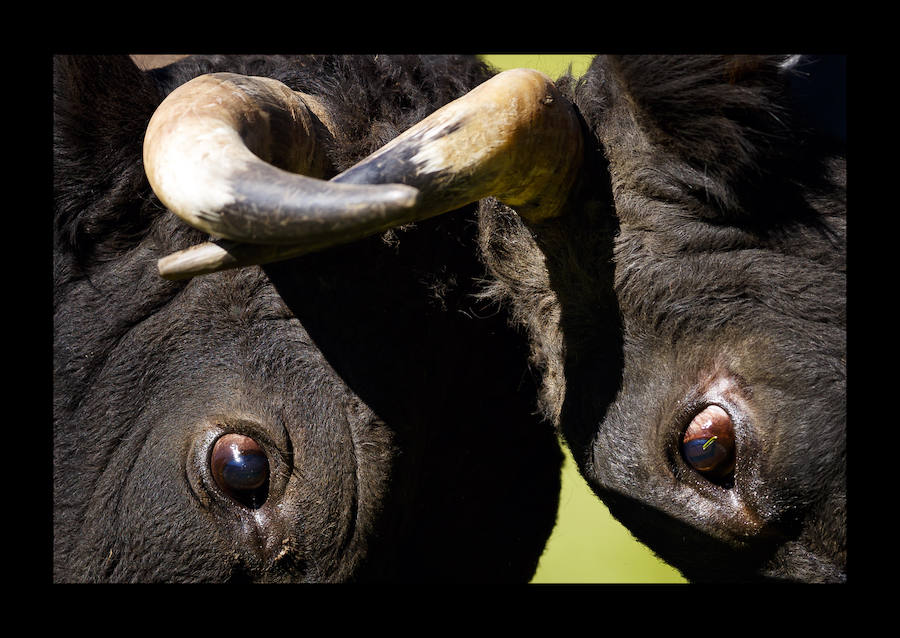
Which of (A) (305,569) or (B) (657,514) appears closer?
(B) (657,514)

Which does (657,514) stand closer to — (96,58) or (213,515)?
(213,515)

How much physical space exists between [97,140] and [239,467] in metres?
1.12

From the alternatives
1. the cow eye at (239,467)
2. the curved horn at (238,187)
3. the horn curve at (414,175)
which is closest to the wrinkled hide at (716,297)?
the horn curve at (414,175)

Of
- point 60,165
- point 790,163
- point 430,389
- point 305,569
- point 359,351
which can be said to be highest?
point 790,163

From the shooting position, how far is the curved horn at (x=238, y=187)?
1.33 metres

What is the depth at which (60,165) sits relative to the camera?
7.49 feet

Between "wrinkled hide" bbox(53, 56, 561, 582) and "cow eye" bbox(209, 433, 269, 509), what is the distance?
3 cm

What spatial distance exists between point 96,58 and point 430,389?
59.5 inches

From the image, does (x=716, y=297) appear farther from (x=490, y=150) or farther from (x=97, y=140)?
(x=97, y=140)

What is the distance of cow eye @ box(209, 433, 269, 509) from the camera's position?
2.27m

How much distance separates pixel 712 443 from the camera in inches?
79.4

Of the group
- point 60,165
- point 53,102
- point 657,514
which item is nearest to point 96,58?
point 53,102

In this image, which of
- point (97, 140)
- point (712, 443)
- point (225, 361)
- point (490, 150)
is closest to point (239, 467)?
point (225, 361)

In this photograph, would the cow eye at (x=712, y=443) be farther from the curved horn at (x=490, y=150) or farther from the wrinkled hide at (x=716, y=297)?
the curved horn at (x=490, y=150)
